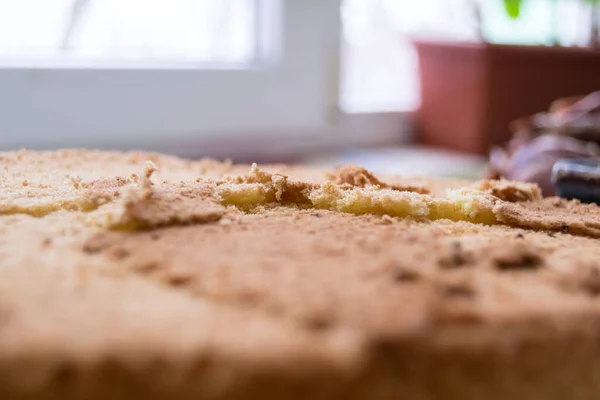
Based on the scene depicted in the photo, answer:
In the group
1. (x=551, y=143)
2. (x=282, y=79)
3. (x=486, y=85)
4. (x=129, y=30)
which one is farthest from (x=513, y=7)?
(x=129, y=30)

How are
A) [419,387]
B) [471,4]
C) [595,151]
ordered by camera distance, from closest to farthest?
[419,387] → [595,151] → [471,4]

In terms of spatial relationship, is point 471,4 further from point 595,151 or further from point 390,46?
point 595,151

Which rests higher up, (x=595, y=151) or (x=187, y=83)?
(x=187, y=83)

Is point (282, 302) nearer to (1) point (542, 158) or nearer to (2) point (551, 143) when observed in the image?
(1) point (542, 158)

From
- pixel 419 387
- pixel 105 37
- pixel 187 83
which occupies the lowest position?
pixel 419 387

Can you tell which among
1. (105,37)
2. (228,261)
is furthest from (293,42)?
(228,261)

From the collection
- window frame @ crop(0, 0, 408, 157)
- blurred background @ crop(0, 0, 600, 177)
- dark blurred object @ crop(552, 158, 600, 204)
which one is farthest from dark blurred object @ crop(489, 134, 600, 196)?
window frame @ crop(0, 0, 408, 157)
